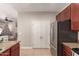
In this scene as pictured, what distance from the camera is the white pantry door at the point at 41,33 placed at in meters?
5.55

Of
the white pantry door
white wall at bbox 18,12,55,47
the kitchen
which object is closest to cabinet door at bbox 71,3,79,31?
the kitchen

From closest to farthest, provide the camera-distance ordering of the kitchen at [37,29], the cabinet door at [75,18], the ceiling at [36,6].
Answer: the cabinet door at [75,18] → the kitchen at [37,29] → the ceiling at [36,6]

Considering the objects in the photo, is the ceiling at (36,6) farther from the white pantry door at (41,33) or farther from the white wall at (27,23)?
the white pantry door at (41,33)

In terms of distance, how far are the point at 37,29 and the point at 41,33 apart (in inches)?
Answer: 10.5

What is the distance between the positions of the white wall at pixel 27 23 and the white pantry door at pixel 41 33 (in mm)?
172

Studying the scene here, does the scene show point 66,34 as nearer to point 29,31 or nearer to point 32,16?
point 32,16

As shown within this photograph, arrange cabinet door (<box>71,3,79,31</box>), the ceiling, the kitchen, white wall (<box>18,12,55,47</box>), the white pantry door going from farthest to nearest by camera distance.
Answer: the white pantry door < white wall (<box>18,12,55,47</box>) < the ceiling < the kitchen < cabinet door (<box>71,3,79,31</box>)

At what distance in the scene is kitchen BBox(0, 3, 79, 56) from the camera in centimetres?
342

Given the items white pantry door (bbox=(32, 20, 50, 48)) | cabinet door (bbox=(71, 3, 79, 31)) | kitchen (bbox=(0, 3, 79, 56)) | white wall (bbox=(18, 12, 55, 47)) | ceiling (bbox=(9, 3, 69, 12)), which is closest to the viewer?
cabinet door (bbox=(71, 3, 79, 31))

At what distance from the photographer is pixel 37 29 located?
5.87m

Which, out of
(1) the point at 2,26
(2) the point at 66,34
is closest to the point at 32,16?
(1) the point at 2,26

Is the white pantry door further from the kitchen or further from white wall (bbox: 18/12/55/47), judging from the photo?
white wall (bbox: 18/12/55/47)

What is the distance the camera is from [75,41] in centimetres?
352

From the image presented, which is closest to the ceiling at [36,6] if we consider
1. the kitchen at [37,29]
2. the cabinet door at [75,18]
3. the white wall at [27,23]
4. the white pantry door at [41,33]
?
the kitchen at [37,29]
